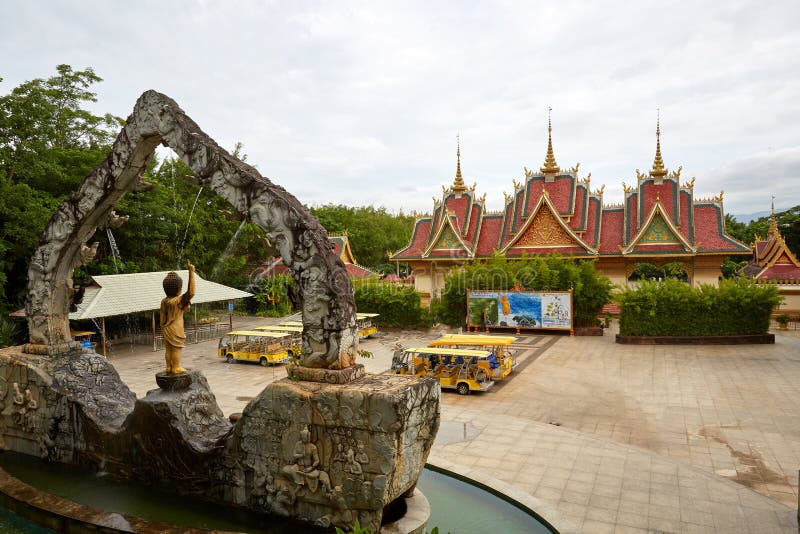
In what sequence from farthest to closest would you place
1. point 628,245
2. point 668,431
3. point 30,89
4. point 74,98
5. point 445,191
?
point 445,191
point 628,245
point 74,98
point 30,89
point 668,431

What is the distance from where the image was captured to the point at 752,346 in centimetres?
1833

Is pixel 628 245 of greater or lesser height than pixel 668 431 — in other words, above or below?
above

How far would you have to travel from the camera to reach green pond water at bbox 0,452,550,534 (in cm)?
524

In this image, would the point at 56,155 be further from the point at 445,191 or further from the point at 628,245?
the point at 628,245

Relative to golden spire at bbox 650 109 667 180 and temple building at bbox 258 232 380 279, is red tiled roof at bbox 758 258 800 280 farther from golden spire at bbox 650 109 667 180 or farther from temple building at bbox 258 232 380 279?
temple building at bbox 258 232 380 279

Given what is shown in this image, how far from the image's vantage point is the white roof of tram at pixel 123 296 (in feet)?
51.8

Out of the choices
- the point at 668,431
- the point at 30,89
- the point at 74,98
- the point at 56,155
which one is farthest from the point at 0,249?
the point at 668,431

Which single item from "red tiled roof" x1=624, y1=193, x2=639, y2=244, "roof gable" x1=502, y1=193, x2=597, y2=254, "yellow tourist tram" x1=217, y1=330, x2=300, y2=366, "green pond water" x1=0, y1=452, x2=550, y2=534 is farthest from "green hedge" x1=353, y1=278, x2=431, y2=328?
"green pond water" x1=0, y1=452, x2=550, y2=534

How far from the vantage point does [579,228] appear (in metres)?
26.6

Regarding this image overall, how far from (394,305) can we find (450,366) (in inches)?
403

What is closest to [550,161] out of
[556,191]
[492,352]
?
[556,191]

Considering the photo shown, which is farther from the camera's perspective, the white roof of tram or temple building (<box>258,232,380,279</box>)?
temple building (<box>258,232,380,279</box>)

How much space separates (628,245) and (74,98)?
25545 mm

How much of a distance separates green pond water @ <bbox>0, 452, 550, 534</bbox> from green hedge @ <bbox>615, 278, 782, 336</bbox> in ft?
49.0
